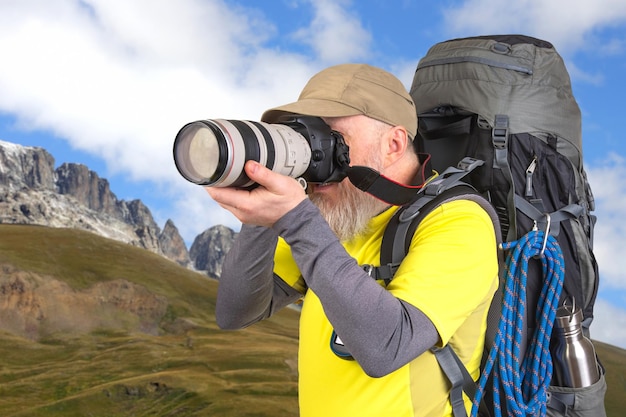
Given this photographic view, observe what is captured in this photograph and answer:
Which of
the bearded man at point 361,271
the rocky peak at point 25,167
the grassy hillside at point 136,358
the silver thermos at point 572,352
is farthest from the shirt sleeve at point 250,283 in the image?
the rocky peak at point 25,167

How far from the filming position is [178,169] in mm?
3398

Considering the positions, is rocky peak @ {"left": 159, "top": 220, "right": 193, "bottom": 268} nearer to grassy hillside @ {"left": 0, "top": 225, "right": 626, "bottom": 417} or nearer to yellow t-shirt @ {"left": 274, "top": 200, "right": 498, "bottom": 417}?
grassy hillside @ {"left": 0, "top": 225, "right": 626, "bottom": 417}

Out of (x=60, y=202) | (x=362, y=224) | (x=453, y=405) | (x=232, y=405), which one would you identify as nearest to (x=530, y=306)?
(x=453, y=405)

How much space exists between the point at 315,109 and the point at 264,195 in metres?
1.03

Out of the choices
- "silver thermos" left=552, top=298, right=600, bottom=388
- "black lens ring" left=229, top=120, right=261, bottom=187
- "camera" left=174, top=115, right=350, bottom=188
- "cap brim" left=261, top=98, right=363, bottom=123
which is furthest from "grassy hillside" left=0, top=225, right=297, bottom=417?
"black lens ring" left=229, top=120, right=261, bottom=187

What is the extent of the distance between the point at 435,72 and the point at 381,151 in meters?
1.77

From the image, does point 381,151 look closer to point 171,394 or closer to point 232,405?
point 232,405

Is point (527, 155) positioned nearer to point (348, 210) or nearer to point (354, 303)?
point (348, 210)

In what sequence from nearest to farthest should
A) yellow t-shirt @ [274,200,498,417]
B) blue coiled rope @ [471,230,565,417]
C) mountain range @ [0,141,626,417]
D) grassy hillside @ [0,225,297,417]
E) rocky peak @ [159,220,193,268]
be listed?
1. yellow t-shirt @ [274,200,498,417]
2. blue coiled rope @ [471,230,565,417]
3. grassy hillside @ [0,225,297,417]
4. mountain range @ [0,141,626,417]
5. rocky peak @ [159,220,193,268]

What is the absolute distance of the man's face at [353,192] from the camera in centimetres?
Answer: 425

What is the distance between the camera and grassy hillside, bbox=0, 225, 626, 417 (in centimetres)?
2381

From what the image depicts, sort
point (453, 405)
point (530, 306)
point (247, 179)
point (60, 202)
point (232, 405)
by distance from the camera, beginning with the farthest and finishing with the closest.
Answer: point (60, 202), point (232, 405), point (530, 306), point (453, 405), point (247, 179)

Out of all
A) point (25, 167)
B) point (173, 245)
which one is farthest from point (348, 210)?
point (173, 245)

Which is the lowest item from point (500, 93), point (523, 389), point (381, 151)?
point (523, 389)
